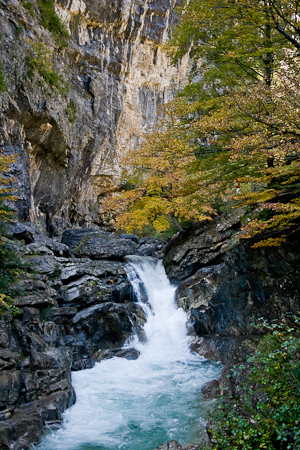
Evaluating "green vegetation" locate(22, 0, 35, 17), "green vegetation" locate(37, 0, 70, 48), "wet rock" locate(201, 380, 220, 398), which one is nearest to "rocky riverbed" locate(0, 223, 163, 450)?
"wet rock" locate(201, 380, 220, 398)

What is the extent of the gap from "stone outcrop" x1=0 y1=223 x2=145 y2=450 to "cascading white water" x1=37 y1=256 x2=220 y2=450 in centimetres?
47

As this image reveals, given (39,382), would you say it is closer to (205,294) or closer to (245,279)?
(245,279)

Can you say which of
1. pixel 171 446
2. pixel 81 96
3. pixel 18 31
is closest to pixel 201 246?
pixel 171 446

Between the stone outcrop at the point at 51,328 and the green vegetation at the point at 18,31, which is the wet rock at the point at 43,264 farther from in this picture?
the green vegetation at the point at 18,31

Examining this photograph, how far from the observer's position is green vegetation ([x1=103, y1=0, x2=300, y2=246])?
564cm

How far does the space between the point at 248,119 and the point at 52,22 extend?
1611cm

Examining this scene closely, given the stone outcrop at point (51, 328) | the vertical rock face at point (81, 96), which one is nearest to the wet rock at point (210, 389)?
the stone outcrop at point (51, 328)

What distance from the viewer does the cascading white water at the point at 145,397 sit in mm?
6238

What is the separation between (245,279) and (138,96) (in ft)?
73.6

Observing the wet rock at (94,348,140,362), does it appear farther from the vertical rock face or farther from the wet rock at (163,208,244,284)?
the vertical rock face

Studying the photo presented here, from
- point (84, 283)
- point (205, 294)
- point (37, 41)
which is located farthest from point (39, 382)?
point (37, 41)

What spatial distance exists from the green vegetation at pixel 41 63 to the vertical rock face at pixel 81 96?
4.2 inches

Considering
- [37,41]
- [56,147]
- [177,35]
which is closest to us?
[177,35]

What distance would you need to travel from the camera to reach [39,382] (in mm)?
7234
